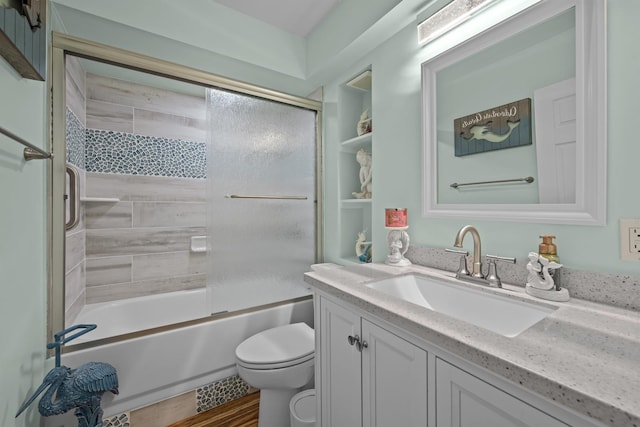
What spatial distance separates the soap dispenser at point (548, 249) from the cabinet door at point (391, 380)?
557mm

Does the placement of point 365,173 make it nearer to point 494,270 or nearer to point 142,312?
point 494,270

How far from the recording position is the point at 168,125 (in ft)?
7.62

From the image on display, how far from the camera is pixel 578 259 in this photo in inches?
34.9

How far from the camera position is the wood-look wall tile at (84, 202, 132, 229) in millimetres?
2041

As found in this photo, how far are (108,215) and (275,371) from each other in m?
1.78

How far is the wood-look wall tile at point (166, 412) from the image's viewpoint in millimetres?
1467

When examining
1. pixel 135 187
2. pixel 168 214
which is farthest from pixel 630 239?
pixel 135 187

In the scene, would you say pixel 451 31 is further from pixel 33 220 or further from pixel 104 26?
pixel 33 220

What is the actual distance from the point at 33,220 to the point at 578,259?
208 centimetres

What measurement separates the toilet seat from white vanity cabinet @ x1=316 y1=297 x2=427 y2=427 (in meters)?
0.30

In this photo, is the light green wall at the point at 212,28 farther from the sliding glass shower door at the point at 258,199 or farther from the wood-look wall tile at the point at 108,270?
the wood-look wall tile at the point at 108,270

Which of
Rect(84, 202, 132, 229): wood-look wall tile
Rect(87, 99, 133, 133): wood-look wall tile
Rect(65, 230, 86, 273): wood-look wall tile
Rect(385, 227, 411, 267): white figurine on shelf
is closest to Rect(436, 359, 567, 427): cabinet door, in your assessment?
Rect(385, 227, 411, 267): white figurine on shelf

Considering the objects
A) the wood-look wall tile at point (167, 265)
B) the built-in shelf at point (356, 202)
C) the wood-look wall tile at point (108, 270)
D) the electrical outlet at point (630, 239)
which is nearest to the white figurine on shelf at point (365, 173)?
the built-in shelf at point (356, 202)

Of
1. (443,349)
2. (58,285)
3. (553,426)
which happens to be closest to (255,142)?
(58,285)
